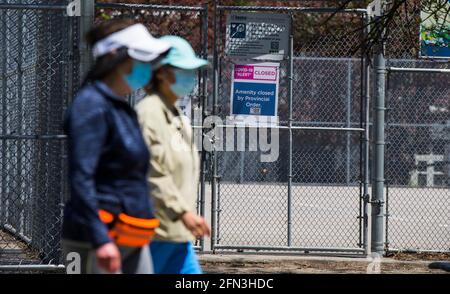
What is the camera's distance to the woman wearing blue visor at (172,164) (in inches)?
234

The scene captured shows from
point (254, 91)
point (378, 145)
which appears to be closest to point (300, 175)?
point (378, 145)

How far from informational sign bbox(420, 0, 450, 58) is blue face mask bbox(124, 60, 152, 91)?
7.00 metres

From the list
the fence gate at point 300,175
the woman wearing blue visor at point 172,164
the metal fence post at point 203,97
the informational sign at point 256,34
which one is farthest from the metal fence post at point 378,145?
the woman wearing blue visor at point 172,164

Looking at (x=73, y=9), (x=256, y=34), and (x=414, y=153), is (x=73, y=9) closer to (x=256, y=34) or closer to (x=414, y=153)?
(x=256, y=34)

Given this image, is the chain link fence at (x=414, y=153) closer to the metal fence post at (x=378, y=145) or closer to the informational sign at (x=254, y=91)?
the metal fence post at (x=378, y=145)

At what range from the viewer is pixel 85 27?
383 inches

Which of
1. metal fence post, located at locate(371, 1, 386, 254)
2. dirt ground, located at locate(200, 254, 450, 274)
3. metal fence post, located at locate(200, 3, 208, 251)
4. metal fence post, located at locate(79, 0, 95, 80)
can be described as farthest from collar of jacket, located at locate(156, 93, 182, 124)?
metal fence post, located at locate(371, 1, 386, 254)

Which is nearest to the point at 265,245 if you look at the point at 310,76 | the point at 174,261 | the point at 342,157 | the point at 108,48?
the point at 310,76

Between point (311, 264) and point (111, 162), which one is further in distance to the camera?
point (311, 264)

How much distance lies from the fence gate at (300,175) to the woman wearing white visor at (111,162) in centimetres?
658

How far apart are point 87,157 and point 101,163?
0.54 ft

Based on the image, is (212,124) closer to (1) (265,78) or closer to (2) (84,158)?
(1) (265,78)

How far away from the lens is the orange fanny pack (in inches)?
207

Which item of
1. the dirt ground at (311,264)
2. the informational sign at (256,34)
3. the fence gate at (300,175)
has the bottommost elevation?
the dirt ground at (311,264)
